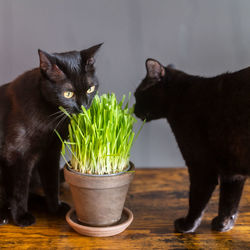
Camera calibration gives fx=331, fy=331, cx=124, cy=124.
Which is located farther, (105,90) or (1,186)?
(105,90)

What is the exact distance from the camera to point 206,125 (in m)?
1.11

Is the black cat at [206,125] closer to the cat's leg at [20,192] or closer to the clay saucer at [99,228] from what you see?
the clay saucer at [99,228]

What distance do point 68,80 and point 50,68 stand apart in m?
0.07

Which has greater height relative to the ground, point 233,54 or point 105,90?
point 233,54

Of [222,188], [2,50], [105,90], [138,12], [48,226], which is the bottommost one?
[48,226]

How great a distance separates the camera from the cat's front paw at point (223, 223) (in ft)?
3.89

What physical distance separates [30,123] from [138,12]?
875 mm

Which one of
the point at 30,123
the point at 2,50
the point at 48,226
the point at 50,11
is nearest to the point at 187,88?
the point at 30,123

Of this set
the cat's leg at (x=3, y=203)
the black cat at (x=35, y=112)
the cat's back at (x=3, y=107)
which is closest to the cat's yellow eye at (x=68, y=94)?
A: the black cat at (x=35, y=112)

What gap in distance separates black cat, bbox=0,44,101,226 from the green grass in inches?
2.0

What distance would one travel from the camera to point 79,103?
1.12 metres

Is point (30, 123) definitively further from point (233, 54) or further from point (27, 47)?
point (233, 54)

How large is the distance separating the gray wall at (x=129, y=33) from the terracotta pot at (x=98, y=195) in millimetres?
770

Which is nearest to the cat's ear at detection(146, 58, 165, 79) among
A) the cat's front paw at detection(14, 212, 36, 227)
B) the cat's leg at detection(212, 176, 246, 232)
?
the cat's leg at detection(212, 176, 246, 232)
